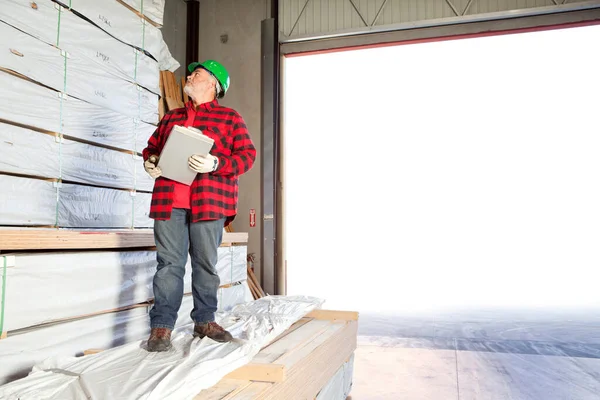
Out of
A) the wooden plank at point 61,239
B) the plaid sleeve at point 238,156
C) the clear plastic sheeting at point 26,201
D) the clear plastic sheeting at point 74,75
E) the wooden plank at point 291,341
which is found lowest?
the wooden plank at point 291,341

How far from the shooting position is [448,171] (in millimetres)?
7227

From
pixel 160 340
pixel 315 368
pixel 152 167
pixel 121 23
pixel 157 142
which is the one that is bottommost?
pixel 315 368

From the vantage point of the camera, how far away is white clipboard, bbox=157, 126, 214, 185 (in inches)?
87.1

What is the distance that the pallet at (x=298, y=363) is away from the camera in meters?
1.98

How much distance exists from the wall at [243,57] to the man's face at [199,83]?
4.68m

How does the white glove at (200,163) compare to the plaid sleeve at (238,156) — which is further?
the plaid sleeve at (238,156)

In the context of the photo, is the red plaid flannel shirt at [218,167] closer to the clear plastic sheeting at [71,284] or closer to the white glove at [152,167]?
the white glove at [152,167]

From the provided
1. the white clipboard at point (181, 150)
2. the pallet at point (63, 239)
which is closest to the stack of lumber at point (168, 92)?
the pallet at point (63, 239)

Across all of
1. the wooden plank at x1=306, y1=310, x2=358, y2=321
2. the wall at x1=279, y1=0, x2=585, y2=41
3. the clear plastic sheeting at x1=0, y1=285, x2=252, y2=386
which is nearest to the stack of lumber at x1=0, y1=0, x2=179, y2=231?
the clear plastic sheeting at x1=0, y1=285, x2=252, y2=386

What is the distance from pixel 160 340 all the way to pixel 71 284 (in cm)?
55

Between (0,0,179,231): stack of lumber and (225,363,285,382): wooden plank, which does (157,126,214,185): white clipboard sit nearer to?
(225,363,285,382): wooden plank

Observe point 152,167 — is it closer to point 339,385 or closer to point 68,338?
point 68,338

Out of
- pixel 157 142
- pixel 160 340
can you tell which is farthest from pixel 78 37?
pixel 160 340

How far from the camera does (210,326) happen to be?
2629 millimetres
